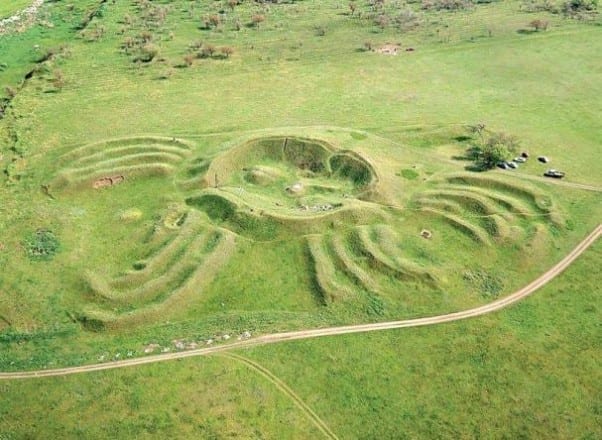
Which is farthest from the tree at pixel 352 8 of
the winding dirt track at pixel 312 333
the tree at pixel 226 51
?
the winding dirt track at pixel 312 333

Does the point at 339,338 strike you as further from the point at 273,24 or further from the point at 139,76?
the point at 273,24

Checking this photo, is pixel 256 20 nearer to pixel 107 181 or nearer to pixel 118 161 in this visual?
pixel 118 161

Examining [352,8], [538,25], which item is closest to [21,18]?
[352,8]

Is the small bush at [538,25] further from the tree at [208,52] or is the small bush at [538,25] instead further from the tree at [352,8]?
the tree at [208,52]

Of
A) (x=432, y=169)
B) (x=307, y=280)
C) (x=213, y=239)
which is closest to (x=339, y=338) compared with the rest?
(x=307, y=280)

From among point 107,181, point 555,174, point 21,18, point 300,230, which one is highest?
point 21,18

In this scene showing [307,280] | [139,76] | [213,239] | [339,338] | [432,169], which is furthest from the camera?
[139,76]
